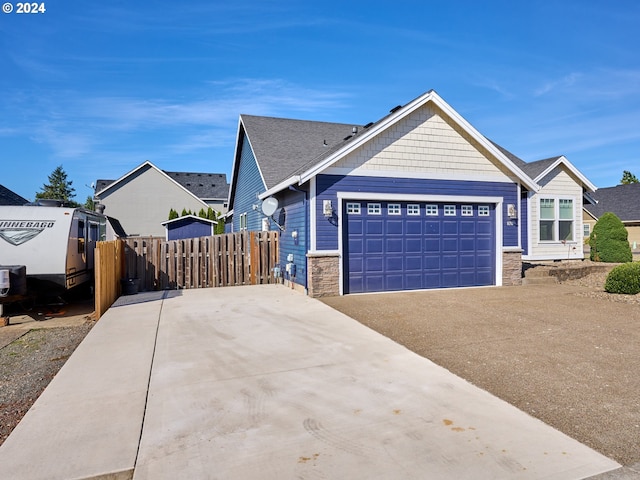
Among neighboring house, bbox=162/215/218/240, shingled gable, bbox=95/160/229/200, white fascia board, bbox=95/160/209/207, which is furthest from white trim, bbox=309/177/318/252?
shingled gable, bbox=95/160/229/200

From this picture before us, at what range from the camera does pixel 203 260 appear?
12078 mm

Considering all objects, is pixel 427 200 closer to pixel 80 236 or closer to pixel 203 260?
pixel 203 260

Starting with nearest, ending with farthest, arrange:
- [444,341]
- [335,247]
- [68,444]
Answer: [68,444] → [444,341] → [335,247]

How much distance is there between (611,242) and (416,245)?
11.4m

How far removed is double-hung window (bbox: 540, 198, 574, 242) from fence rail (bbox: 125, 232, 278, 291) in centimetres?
1056

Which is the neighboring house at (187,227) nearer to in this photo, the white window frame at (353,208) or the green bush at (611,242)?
the white window frame at (353,208)

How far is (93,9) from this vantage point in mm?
9484

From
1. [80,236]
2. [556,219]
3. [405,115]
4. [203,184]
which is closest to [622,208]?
[556,219]

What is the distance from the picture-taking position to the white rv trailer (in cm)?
855

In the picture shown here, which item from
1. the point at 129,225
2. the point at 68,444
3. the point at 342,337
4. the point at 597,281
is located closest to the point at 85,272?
the point at 342,337

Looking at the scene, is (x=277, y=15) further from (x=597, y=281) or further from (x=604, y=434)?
(x=597, y=281)

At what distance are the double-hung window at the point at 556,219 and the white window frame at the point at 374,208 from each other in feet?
27.7

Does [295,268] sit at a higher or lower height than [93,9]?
lower

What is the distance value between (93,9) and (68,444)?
10.1 meters
